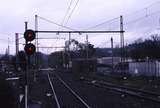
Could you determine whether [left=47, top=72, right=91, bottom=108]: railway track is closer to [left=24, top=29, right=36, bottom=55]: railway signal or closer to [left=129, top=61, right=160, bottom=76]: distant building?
[left=24, top=29, right=36, bottom=55]: railway signal

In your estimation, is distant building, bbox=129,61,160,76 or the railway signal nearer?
the railway signal

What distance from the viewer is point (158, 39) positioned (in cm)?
10031

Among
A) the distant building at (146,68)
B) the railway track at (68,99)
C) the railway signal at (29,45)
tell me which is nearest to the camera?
the railway signal at (29,45)

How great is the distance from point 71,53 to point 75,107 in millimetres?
114340

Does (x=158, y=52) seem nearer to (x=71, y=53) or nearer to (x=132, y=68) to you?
(x=132, y=68)

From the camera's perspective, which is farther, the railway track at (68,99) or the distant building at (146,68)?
the distant building at (146,68)

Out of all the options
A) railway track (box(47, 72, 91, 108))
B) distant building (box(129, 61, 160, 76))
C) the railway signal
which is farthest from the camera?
distant building (box(129, 61, 160, 76))

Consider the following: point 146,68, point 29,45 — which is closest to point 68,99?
point 29,45

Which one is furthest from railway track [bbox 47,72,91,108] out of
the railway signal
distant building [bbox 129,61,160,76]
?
distant building [bbox 129,61,160,76]

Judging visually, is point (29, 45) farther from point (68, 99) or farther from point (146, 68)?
point (146, 68)

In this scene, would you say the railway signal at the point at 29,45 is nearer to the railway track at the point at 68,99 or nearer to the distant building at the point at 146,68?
the railway track at the point at 68,99

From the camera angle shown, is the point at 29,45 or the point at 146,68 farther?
the point at 146,68

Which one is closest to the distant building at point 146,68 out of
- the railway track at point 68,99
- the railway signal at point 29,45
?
the railway track at point 68,99

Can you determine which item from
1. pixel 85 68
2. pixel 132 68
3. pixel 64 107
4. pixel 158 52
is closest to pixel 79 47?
pixel 85 68
